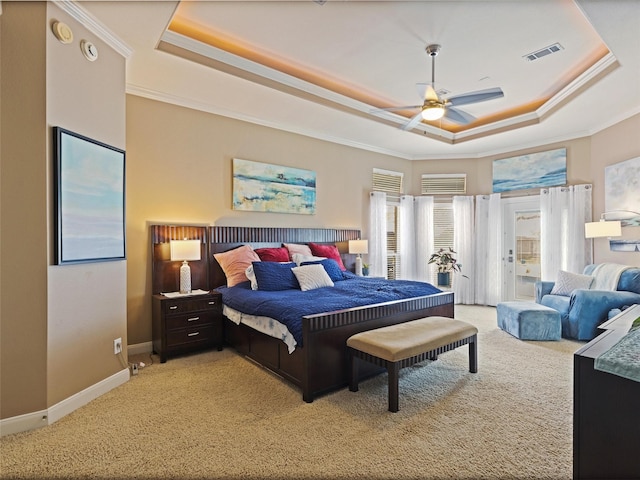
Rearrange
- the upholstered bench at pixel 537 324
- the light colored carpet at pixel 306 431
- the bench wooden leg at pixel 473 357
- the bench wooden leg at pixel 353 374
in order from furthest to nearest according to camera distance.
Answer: the upholstered bench at pixel 537 324 < the bench wooden leg at pixel 473 357 < the bench wooden leg at pixel 353 374 < the light colored carpet at pixel 306 431

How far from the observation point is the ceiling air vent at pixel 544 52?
138 inches

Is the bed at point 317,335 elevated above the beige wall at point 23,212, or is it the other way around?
the beige wall at point 23,212

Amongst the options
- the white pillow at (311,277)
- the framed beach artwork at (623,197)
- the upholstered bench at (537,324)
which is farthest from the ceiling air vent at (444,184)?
the white pillow at (311,277)

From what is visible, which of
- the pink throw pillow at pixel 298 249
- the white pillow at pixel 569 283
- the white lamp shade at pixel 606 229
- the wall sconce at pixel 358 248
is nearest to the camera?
the white lamp shade at pixel 606 229

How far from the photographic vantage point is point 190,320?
380cm

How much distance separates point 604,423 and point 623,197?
4.90 m

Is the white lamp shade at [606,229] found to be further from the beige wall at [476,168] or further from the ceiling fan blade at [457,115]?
the ceiling fan blade at [457,115]

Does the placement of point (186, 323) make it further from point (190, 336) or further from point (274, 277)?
point (274, 277)

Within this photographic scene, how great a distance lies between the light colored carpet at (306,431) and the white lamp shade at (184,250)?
119cm

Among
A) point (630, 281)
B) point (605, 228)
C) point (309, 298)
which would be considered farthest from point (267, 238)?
point (630, 281)

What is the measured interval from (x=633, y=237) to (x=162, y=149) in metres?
6.20

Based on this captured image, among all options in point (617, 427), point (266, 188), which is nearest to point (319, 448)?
point (617, 427)

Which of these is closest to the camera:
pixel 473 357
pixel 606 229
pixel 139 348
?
pixel 473 357

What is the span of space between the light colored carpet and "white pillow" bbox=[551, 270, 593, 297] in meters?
1.96
